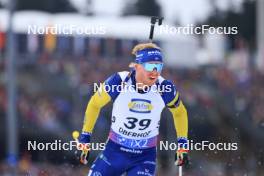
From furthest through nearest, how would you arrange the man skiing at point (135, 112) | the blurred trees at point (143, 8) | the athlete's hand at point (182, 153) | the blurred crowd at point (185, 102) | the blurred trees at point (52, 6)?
the blurred trees at point (143, 8)
the blurred trees at point (52, 6)
the blurred crowd at point (185, 102)
the athlete's hand at point (182, 153)
the man skiing at point (135, 112)

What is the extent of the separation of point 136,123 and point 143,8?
29488 mm

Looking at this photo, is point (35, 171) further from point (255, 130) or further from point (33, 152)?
point (255, 130)

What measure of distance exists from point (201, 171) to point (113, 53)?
11857 mm

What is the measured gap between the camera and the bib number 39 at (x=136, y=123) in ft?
28.9

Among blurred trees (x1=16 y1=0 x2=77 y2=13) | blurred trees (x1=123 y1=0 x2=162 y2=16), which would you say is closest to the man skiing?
→ blurred trees (x1=16 y1=0 x2=77 y2=13)

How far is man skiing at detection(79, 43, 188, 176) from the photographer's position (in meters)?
8.70

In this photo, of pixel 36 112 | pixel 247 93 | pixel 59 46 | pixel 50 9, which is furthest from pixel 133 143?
pixel 50 9

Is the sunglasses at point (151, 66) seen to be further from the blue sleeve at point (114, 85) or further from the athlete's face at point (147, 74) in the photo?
the blue sleeve at point (114, 85)

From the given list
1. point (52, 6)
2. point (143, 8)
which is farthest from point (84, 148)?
point (143, 8)

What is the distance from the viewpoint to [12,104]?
15.9m

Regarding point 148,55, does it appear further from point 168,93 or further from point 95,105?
point 95,105

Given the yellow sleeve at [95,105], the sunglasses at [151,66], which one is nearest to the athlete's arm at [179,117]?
the sunglasses at [151,66]

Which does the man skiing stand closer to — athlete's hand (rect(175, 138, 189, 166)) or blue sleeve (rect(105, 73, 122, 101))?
blue sleeve (rect(105, 73, 122, 101))

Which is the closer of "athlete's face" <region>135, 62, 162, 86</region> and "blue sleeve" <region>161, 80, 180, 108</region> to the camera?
"athlete's face" <region>135, 62, 162, 86</region>
